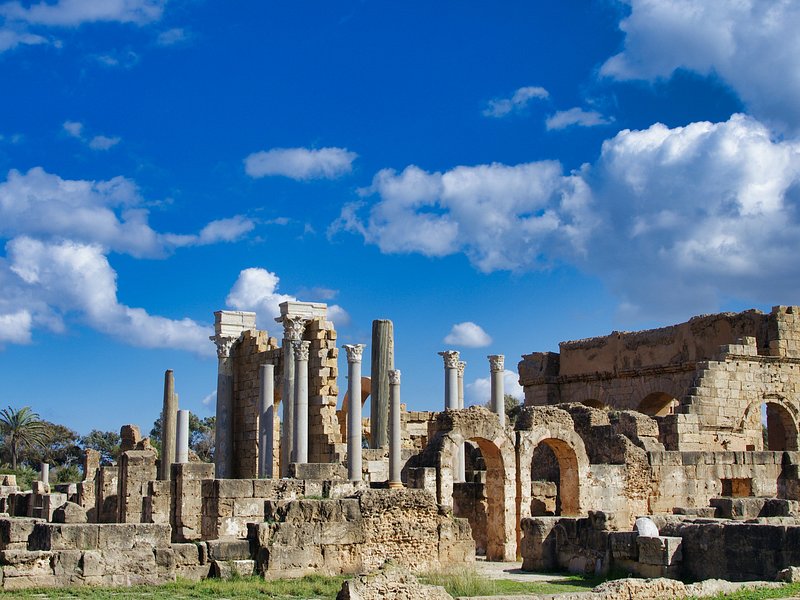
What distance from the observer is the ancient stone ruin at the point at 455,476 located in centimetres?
1320

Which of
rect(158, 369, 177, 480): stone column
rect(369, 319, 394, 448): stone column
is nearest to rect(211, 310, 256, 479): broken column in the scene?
rect(158, 369, 177, 480): stone column

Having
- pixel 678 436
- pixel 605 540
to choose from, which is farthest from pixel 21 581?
pixel 678 436

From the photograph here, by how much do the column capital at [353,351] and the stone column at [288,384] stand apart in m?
2.16

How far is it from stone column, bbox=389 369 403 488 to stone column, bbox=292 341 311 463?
2938mm

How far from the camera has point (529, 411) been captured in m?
20.3

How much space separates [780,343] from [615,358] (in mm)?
5440

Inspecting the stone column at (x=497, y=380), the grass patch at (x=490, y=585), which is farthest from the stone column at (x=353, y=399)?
the grass patch at (x=490, y=585)

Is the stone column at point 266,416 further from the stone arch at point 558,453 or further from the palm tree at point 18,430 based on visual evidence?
the palm tree at point 18,430

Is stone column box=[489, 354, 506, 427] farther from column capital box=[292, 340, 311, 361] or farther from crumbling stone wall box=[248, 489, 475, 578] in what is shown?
crumbling stone wall box=[248, 489, 475, 578]

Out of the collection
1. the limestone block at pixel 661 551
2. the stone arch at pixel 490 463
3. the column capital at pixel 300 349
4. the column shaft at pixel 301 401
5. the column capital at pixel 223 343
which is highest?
the column capital at pixel 223 343

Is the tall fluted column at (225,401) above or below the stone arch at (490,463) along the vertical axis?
above

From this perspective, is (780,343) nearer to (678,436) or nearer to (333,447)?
(678,436)

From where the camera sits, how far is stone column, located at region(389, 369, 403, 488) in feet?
66.1

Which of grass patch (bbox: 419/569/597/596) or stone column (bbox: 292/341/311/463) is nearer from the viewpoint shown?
grass patch (bbox: 419/569/597/596)
